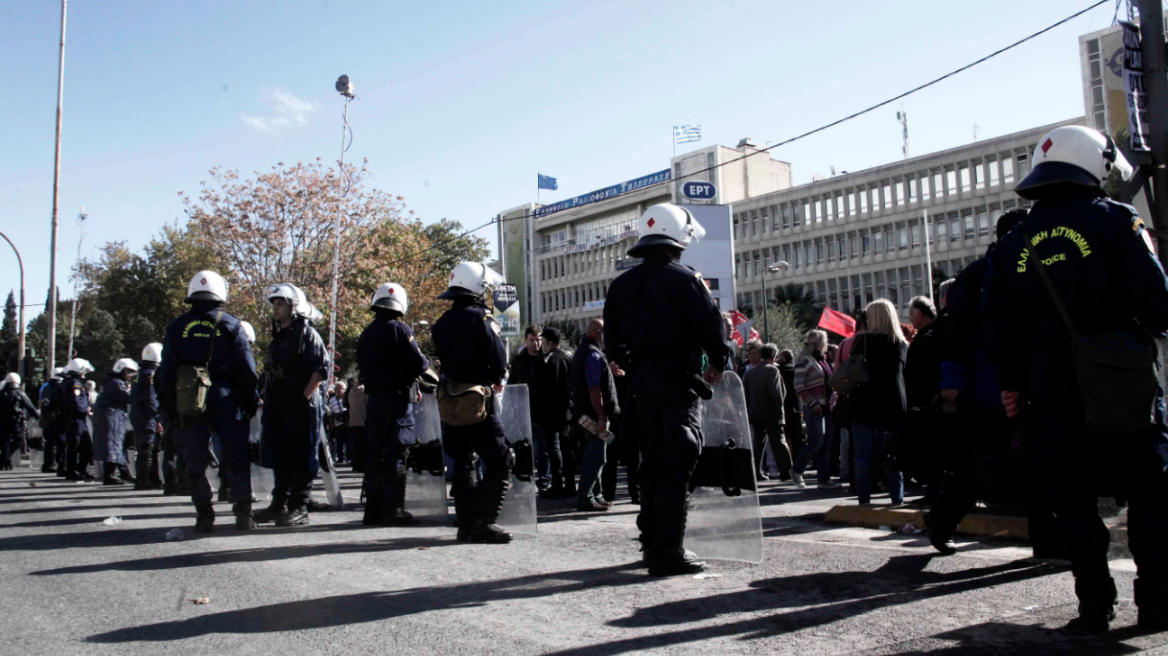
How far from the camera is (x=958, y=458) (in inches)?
211

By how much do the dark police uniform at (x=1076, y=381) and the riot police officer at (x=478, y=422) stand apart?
3.65 meters

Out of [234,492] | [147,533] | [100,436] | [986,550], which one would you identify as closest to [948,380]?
[986,550]

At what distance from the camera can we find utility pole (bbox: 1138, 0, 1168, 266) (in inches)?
315

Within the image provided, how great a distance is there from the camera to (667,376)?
498 centimetres

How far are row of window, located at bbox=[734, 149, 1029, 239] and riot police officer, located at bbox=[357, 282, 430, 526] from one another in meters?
68.8

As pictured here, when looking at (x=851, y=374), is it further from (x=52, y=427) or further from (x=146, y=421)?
(x=52, y=427)

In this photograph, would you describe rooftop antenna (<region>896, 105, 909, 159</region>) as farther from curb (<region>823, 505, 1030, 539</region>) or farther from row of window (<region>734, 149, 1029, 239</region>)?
curb (<region>823, 505, 1030, 539</region>)

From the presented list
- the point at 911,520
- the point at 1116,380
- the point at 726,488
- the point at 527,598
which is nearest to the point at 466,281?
the point at 726,488

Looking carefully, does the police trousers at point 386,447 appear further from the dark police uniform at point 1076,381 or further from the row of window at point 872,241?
the row of window at point 872,241

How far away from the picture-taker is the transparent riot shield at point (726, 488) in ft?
16.7

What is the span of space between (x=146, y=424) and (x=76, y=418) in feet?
14.1

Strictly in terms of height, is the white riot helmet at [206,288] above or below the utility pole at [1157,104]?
below

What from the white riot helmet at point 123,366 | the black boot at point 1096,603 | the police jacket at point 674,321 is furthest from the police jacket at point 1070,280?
the white riot helmet at point 123,366

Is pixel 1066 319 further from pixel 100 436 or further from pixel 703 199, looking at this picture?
pixel 703 199
